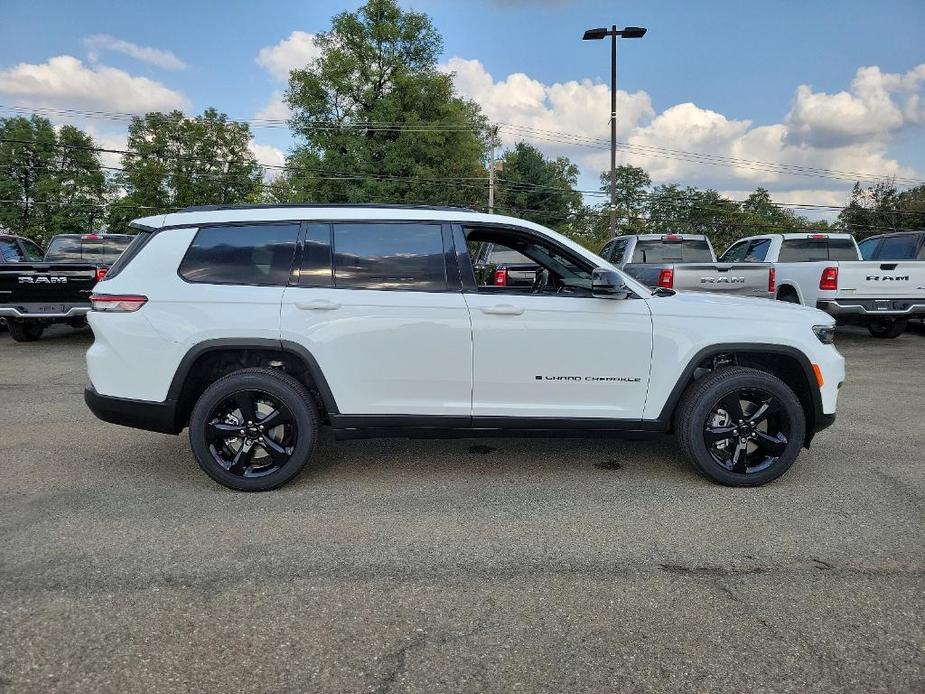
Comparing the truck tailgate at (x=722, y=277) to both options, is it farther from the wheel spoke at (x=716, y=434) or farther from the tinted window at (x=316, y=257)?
the tinted window at (x=316, y=257)

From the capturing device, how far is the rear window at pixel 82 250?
12.4 m

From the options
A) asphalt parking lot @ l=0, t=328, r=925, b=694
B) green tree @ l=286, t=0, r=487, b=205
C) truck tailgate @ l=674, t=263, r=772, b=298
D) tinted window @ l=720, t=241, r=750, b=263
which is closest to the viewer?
asphalt parking lot @ l=0, t=328, r=925, b=694

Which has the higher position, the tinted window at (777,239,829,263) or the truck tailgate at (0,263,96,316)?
the tinted window at (777,239,829,263)

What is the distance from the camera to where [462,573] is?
10.5ft

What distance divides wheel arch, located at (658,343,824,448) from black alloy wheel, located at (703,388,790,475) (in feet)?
0.81

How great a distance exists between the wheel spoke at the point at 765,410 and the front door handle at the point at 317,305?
2730mm

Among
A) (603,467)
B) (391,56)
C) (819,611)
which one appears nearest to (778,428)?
(603,467)

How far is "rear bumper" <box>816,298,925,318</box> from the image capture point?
10688mm

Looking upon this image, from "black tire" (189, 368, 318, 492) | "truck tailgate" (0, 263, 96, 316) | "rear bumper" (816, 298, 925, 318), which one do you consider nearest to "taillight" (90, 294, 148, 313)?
"black tire" (189, 368, 318, 492)

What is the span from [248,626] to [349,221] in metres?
2.52

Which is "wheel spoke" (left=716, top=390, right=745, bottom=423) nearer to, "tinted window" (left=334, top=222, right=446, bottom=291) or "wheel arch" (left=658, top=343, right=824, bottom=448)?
"wheel arch" (left=658, top=343, right=824, bottom=448)

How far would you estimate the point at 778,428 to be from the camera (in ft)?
14.4

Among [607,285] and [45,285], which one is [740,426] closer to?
[607,285]

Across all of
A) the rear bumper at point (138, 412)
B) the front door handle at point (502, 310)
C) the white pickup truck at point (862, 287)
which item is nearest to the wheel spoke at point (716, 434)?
the front door handle at point (502, 310)
